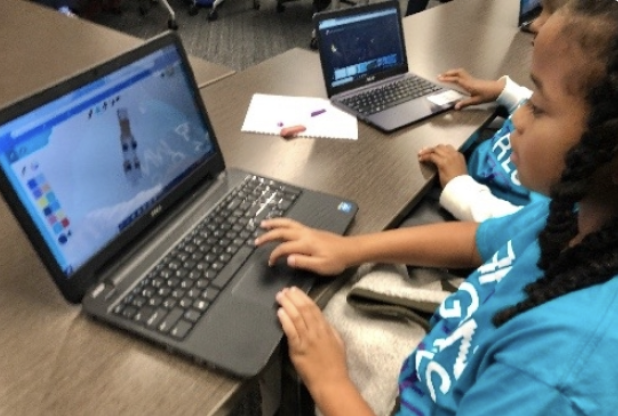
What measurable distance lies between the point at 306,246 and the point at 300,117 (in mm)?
464

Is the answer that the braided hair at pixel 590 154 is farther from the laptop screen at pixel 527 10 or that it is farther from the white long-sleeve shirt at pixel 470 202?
the laptop screen at pixel 527 10

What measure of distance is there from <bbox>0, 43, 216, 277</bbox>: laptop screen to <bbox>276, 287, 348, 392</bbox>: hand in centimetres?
26

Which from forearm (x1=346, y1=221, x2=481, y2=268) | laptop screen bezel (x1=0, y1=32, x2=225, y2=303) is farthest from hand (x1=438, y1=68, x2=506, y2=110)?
laptop screen bezel (x1=0, y1=32, x2=225, y2=303)

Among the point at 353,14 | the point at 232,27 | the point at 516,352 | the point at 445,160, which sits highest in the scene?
the point at 353,14

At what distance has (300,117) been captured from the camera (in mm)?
1213

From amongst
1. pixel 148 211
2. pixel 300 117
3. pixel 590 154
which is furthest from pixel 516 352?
pixel 300 117

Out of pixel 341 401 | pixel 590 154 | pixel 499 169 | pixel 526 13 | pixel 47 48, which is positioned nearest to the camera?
pixel 590 154

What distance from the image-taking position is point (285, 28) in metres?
3.70

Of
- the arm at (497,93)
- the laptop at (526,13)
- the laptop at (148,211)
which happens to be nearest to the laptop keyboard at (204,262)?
the laptop at (148,211)

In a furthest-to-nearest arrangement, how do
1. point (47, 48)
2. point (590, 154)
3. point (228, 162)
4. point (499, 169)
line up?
1. point (47, 48)
2. point (499, 169)
3. point (228, 162)
4. point (590, 154)

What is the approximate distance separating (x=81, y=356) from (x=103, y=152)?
268 millimetres

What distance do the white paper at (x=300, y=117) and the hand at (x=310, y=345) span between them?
18.9 inches

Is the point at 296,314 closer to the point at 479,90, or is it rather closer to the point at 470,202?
the point at 470,202

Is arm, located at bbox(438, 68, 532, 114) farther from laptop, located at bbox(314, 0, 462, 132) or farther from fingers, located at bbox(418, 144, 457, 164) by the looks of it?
fingers, located at bbox(418, 144, 457, 164)
